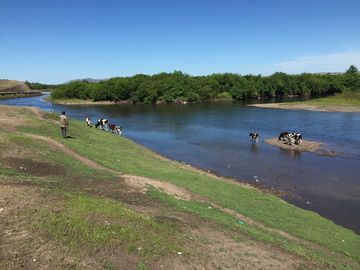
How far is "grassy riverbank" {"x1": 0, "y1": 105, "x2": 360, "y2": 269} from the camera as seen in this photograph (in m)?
7.24

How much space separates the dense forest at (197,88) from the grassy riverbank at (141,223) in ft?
304

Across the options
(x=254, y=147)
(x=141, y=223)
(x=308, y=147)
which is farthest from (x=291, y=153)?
(x=141, y=223)

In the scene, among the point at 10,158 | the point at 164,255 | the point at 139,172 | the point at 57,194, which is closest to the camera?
the point at 164,255

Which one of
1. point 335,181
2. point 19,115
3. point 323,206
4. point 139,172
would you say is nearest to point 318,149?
point 335,181

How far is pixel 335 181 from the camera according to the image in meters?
21.4

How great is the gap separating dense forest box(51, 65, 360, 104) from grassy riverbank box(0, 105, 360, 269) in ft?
304

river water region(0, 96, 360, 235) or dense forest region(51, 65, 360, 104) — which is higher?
dense forest region(51, 65, 360, 104)

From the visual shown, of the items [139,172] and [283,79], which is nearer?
[139,172]

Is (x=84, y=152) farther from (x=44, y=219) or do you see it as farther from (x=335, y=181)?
(x=335, y=181)

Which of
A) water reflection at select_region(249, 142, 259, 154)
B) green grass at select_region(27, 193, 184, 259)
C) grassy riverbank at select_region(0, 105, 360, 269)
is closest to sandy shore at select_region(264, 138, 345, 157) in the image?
water reflection at select_region(249, 142, 259, 154)

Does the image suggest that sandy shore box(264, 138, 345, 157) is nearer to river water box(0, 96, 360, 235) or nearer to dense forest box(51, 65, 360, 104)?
river water box(0, 96, 360, 235)

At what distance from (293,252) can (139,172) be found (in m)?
11.3

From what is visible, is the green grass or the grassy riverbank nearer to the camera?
the grassy riverbank

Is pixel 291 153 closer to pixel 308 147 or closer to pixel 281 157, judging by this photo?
pixel 281 157
